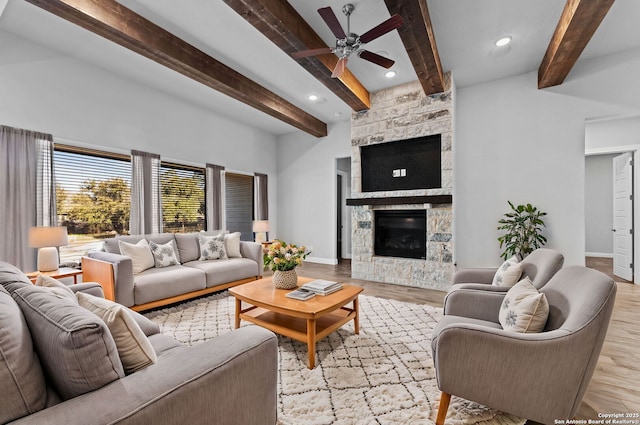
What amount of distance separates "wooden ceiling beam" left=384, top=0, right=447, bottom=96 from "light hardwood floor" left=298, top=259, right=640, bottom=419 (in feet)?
9.70

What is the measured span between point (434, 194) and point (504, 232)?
1.24 metres

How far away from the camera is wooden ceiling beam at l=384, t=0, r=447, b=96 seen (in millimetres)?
2490

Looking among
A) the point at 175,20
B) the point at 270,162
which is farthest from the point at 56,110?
the point at 270,162

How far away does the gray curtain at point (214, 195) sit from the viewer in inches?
209

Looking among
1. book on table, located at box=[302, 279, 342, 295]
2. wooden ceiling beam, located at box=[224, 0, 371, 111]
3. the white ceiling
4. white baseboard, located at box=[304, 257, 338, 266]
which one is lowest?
white baseboard, located at box=[304, 257, 338, 266]

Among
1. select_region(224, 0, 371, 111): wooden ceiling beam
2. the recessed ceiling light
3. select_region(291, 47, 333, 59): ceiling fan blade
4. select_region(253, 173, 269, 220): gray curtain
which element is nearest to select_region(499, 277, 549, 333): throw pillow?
select_region(291, 47, 333, 59): ceiling fan blade

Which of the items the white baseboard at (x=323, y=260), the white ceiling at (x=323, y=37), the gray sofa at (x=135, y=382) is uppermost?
the white ceiling at (x=323, y=37)

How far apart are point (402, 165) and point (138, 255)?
4.03 metres

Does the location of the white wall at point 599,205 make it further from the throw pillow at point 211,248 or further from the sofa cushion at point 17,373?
the sofa cushion at point 17,373

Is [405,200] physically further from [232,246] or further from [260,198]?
[260,198]

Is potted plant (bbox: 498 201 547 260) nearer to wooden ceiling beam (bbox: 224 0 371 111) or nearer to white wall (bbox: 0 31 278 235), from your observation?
wooden ceiling beam (bbox: 224 0 371 111)

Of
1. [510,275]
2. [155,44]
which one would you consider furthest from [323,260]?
[155,44]

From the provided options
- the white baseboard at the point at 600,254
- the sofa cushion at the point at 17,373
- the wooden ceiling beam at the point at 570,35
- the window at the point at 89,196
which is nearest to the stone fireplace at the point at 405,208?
the wooden ceiling beam at the point at 570,35

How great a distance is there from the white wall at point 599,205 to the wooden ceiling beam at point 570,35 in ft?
14.1
